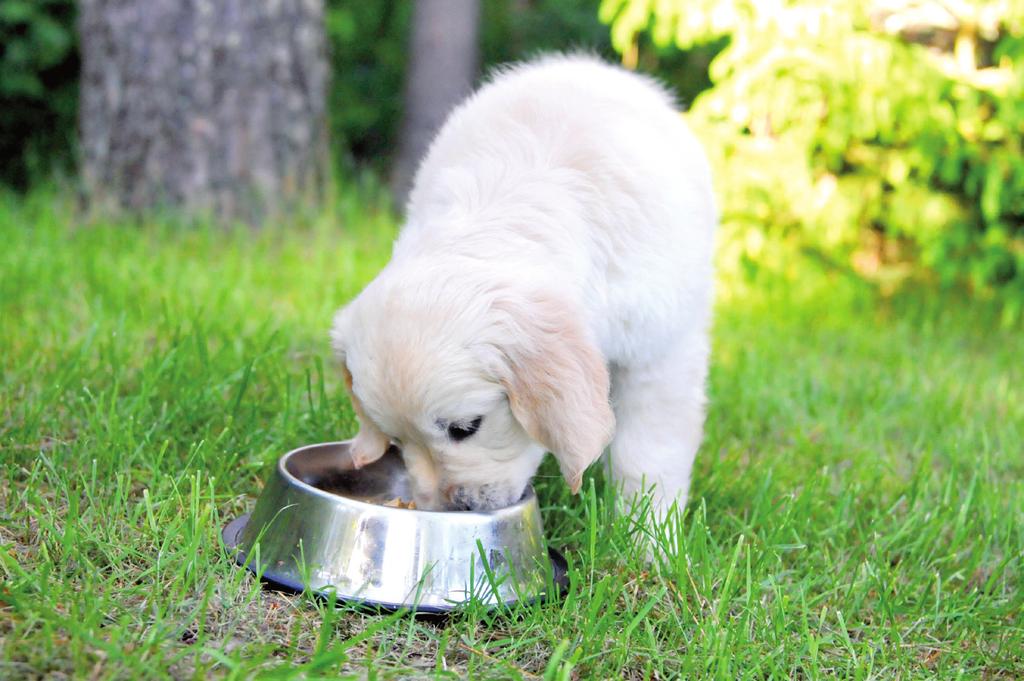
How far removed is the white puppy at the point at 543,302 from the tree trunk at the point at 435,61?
168 inches

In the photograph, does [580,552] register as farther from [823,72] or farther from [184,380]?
[823,72]

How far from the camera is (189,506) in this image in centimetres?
261

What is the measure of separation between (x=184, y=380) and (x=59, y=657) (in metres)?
1.44

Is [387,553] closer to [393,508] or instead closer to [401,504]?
[393,508]

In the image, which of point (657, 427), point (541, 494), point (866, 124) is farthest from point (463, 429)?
point (866, 124)

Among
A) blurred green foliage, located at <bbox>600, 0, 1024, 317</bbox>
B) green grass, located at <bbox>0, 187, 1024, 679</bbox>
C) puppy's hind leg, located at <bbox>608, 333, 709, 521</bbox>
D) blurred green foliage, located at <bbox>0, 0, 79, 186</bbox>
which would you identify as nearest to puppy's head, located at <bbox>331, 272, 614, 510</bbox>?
green grass, located at <bbox>0, 187, 1024, 679</bbox>

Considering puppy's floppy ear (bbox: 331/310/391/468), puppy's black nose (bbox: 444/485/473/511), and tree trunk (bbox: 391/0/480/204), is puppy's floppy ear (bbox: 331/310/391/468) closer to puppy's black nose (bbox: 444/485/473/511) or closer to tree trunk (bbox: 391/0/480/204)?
puppy's black nose (bbox: 444/485/473/511)

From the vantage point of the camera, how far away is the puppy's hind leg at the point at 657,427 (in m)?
3.04

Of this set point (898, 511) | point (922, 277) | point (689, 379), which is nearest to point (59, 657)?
point (689, 379)

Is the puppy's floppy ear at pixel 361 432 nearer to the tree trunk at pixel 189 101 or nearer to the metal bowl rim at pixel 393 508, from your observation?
the metal bowl rim at pixel 393 508

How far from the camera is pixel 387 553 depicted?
239cm

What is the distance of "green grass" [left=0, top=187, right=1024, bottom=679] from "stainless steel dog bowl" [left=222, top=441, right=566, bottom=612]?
56 millimetres

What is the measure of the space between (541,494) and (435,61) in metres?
5.25

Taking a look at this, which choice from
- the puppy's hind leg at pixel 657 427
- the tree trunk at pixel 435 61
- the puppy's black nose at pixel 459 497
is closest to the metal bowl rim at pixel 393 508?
the puppy's black nose at pixel 459 497
